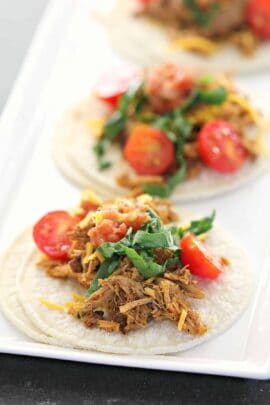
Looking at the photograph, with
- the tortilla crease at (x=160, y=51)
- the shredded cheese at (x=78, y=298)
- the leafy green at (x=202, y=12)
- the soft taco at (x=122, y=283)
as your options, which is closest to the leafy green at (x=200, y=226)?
the soft taco at (x=122, y=283)

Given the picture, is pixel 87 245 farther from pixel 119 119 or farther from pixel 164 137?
pixel 119 119

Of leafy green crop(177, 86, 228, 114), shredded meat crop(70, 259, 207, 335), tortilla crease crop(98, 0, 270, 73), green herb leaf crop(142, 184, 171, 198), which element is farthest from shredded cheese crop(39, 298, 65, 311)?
tortilla crease crop(98, 0, 270, 73)

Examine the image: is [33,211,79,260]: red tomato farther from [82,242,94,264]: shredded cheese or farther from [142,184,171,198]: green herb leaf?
[142,184,171,198]: green herb leaf

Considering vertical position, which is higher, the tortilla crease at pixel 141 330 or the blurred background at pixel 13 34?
the blurred background at pixel 13 34

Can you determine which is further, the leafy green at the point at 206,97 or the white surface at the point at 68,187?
the leafy green at the point at 206,97

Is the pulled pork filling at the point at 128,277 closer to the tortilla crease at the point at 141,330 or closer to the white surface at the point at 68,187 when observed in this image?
the tortilla crease at the point at 141,330

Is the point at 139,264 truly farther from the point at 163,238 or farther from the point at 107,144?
the point at 107,144
